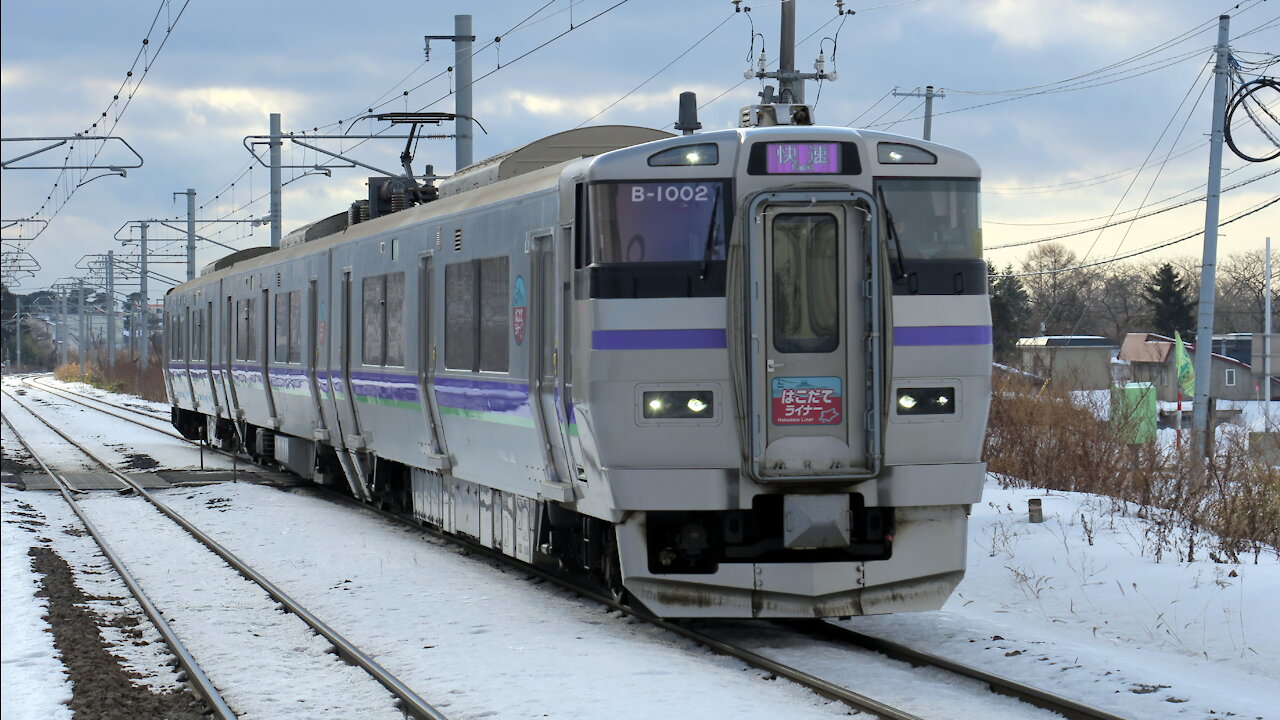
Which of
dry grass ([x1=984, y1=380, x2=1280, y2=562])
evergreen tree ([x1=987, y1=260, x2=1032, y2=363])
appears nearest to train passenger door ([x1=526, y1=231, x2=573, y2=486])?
dry grass ([x1=984, y1=380, x2=1280, y2=562])

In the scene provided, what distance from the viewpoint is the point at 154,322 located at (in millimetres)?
129625

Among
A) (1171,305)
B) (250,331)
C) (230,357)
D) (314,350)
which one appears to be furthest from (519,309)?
(1171,305)

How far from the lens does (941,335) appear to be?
9086 millimetres

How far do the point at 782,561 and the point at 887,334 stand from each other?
1.44 meters

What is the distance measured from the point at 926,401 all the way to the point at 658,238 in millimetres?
1817

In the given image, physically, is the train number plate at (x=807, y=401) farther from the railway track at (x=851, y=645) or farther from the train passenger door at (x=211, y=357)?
the train passenger door at (x=211, y=357)

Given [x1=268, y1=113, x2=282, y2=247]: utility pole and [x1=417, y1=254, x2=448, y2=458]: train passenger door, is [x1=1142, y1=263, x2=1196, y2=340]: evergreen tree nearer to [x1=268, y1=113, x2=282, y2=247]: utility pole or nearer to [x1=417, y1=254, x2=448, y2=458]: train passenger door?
[x1=268, y1=113, x2=282, y2=247]: utility pole

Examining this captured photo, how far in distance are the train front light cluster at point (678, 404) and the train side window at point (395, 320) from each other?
16.7ft

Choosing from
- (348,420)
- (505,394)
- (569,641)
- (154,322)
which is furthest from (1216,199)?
(154,322)

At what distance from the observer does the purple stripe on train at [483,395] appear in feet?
34.8

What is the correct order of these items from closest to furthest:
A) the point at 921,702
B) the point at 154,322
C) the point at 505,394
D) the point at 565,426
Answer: the point at 921,702 < the point at 565,426 < the point at 505,394 < the point at 154,322

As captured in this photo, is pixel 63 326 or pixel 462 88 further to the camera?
pixel 63 326

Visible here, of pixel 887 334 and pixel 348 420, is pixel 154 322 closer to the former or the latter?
pixel 348 420

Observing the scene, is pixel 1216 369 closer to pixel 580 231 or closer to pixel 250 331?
pixel 250 331
